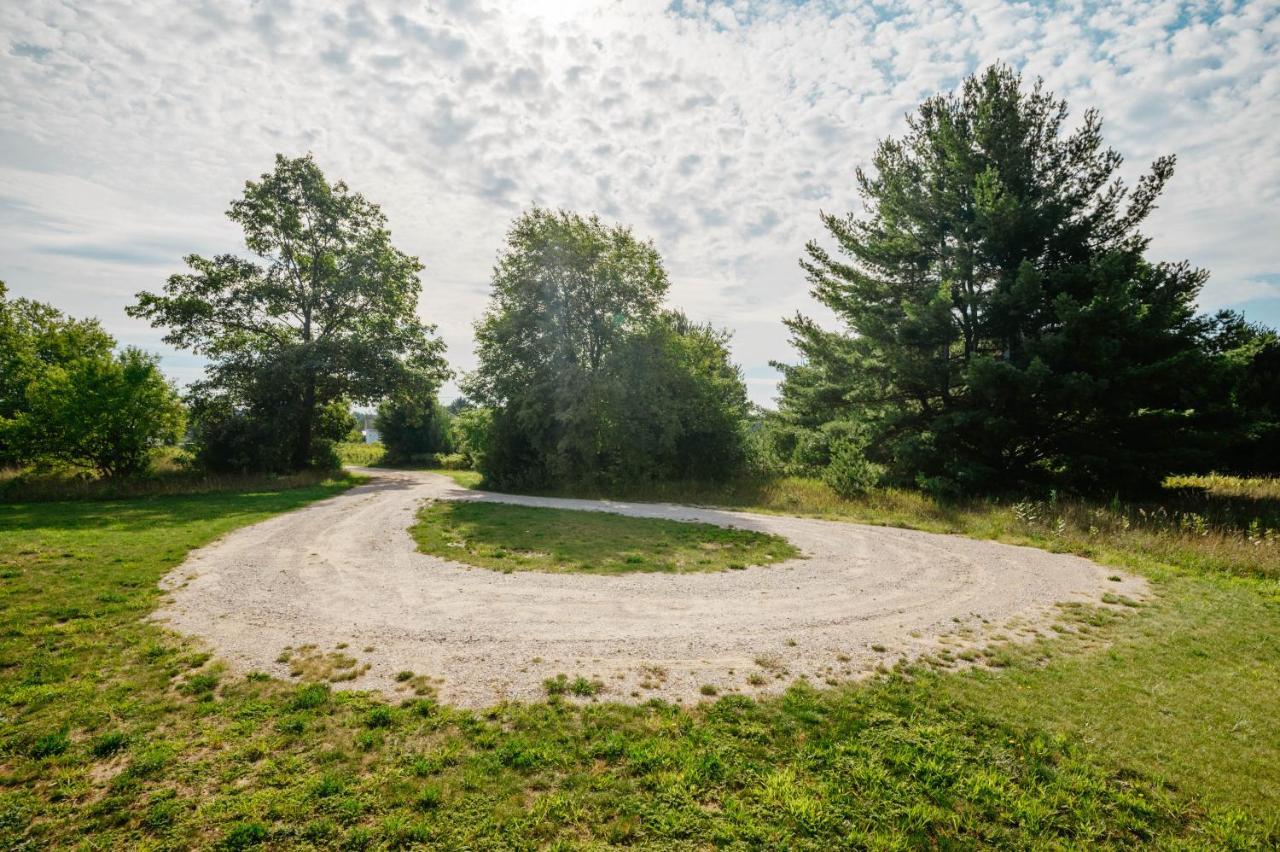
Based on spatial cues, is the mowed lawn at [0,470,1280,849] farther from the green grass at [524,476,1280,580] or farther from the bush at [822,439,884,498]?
the bush at [822,439,884,498]

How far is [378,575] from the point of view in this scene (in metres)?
9.76

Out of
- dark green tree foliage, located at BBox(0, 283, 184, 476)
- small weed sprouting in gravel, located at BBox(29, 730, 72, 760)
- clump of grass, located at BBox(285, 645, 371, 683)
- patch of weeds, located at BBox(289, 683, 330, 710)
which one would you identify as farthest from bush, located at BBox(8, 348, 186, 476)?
patch of weeds, located at BBox(289, 683, 330, 710)

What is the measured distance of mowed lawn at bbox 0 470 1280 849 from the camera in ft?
12.0

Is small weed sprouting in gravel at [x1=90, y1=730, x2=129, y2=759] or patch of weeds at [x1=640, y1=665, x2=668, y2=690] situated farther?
patch of weeds at [x1=640, y1=665, x2=668, y2=690]

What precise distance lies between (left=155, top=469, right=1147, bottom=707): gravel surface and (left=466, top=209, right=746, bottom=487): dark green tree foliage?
1342cm

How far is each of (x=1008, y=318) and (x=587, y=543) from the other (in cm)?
1823

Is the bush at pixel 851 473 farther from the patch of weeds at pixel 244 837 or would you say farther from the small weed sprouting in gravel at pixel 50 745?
the small weed sprouting in gravel at pixel 50 745

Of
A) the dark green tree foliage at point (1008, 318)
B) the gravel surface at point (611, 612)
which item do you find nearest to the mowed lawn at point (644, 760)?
the gravel surface at point (611, 612)

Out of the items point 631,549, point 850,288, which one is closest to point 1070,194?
point 850,288

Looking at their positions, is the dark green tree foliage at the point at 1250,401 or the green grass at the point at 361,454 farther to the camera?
the green grass at the point at 361,454

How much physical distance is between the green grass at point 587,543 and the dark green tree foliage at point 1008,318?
10.6 meters

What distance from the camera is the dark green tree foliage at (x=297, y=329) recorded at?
2783 cm

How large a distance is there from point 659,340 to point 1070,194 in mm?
17415

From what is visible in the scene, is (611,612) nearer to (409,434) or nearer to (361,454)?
(409,434)
